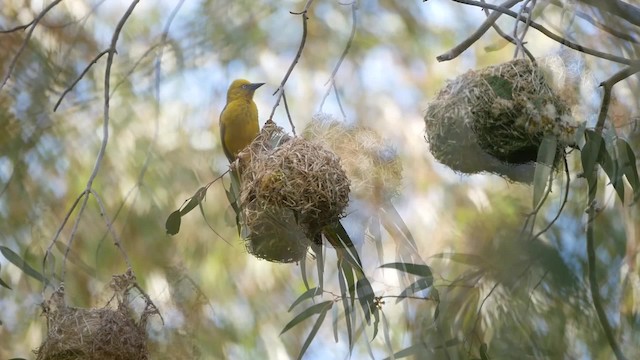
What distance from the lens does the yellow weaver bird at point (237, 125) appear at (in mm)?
2072

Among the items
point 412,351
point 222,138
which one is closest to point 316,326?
point 412,351

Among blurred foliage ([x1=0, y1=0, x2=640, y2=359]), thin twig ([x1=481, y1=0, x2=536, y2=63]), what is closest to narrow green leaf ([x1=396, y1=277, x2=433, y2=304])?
blurred foliage ([x1=0, y1=0, x2=640, y2=359])

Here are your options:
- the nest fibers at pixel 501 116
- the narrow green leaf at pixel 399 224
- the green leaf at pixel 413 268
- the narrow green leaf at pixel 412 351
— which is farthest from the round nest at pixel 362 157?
the narrow green leaf at pixel 412 351

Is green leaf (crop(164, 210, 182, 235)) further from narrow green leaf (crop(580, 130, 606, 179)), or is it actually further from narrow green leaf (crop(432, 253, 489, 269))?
narrow green leaf (crop(580, 130, 606, 179))

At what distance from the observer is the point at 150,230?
2.23m

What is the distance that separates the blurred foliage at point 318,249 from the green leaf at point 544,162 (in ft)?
0.37

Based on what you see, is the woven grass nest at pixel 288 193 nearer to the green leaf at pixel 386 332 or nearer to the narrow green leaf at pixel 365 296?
the narrow green leaf at pixel 365 296

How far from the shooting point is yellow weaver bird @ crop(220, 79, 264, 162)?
2.07 metres

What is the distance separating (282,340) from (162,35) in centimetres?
96

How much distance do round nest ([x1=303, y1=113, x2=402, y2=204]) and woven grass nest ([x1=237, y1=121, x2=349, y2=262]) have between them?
4.8 inches

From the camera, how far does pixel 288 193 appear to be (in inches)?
58.0

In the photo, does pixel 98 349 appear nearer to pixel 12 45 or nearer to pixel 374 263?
pixel 374 263

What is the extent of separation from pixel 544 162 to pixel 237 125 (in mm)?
909

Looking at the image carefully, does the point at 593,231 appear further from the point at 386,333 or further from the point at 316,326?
the point at 316,326
